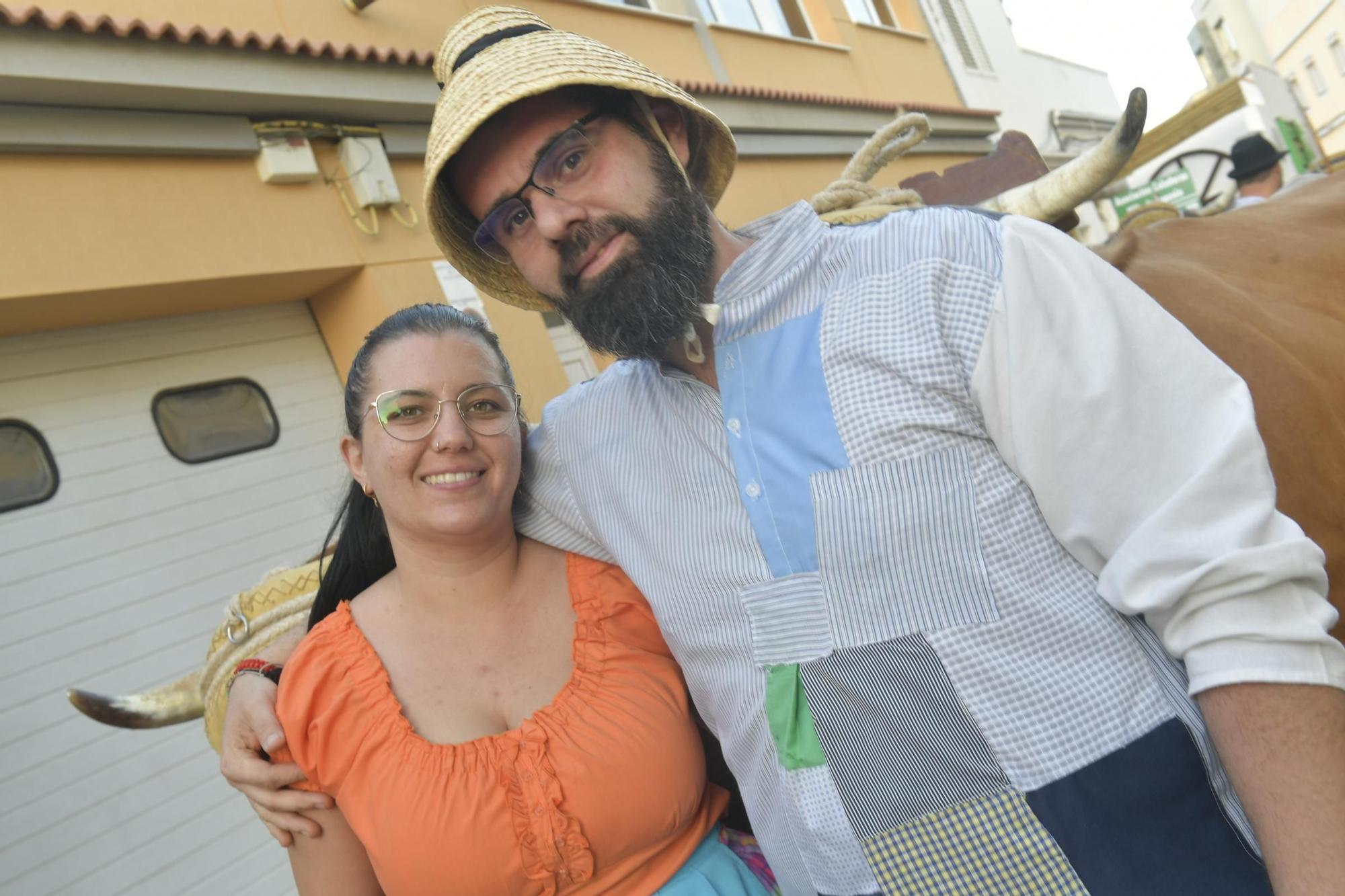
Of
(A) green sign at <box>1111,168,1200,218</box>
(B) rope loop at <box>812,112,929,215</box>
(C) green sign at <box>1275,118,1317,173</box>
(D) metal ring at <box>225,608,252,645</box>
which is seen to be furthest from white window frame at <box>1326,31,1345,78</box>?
(D) metal ring at <box>225,608,252,645</box>

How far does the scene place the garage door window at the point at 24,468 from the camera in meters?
4.18

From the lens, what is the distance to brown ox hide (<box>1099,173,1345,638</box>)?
6.22 ft

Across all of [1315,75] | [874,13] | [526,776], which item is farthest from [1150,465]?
[1315,75]

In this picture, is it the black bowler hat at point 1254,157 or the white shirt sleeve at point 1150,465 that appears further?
the black bowler hat at point 1254,157

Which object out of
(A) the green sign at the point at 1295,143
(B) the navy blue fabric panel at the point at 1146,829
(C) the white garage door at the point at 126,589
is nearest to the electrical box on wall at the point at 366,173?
(C) the white garage door at the point at 126,589

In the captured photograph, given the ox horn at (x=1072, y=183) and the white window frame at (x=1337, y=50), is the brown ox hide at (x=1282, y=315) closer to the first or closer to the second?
the ox horn at (x=1072, y=183)

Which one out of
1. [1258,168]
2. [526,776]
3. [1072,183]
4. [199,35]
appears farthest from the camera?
[1258,168]

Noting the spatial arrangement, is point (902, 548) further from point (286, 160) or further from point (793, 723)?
point (286, 160)

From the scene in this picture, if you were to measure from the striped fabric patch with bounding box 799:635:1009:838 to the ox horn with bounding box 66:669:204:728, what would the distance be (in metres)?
1.70

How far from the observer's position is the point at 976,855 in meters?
1.29

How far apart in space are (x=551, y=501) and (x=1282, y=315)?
1.86 meters

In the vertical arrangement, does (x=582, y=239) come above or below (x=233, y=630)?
above

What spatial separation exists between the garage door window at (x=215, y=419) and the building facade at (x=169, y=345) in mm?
11

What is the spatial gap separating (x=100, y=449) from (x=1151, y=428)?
4.77 m
